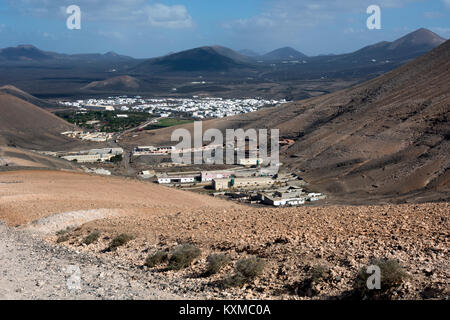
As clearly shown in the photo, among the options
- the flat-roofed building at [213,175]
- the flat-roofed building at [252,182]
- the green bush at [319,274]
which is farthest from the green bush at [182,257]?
the flat-roofed building at [213,175]

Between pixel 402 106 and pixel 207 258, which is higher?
pixel 402 106

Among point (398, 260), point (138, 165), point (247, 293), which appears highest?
point (398, 260)

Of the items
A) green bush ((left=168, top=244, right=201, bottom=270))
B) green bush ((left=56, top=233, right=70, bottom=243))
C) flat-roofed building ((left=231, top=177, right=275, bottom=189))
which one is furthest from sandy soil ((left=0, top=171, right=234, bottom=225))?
flat-roofed building ((left=231, top=177, right=275, bottom=189))

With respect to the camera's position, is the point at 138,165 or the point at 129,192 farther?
the point at 138,165

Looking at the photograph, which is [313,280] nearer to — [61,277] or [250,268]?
[250,268]

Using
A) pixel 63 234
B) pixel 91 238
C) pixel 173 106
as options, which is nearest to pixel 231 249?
pixel 91 238

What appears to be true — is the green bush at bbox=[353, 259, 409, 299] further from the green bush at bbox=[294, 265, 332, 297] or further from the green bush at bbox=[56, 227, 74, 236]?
the green bush at bbox=[56, 227, 74, 236]

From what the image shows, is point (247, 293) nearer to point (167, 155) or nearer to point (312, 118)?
point (167, 155)
